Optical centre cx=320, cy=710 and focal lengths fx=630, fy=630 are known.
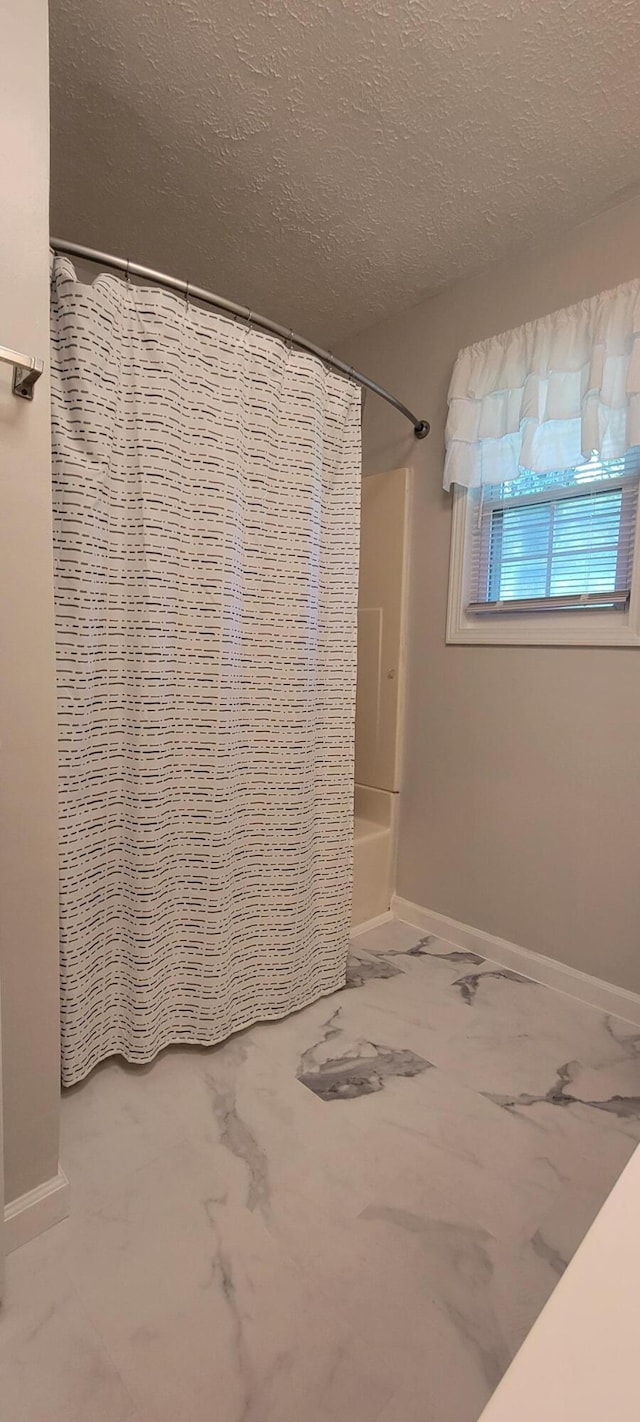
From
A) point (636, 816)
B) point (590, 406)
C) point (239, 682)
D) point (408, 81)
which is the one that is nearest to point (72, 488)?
point (239, 682)

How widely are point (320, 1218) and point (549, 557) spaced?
5.64 ft

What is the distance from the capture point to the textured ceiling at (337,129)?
3.97 feet

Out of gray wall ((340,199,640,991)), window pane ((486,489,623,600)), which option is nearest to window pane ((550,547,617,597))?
window pane ((486,489,623,600))

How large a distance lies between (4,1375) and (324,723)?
1.35 metres

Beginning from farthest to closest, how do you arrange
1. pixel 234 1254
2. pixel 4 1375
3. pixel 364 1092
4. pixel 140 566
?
pixel 364 1092, pixel 140 566, pixel 234 1254, pixel 4 1375

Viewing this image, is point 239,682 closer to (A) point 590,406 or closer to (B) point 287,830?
A: (B) point 287,830

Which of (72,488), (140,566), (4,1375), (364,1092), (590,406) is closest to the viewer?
(4,1375)

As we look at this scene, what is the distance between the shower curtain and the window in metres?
0.50

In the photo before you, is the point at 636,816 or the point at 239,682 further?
the point at 636,816

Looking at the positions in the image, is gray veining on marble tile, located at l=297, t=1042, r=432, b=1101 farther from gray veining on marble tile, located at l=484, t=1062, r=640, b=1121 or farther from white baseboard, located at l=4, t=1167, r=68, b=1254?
white baseboard, located at l=4, t=1167, r=68, b=1254

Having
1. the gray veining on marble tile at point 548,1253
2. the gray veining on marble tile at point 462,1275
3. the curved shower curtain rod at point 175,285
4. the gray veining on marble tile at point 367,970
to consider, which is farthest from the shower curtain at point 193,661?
the gray veining on marble tile at point 548,1253

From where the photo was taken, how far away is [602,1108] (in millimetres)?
1429

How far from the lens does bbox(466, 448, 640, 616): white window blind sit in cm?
173

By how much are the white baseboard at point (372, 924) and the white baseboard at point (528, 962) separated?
0.09ft
